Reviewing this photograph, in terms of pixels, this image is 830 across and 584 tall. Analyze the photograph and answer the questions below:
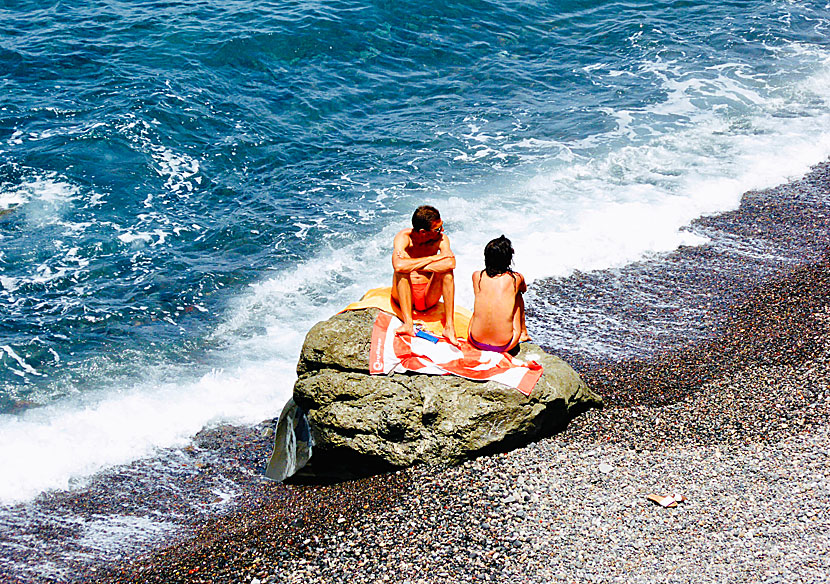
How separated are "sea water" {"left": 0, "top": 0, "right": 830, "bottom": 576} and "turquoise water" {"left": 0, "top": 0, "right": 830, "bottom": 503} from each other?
0.06m

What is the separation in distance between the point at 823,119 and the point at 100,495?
15.8 metres

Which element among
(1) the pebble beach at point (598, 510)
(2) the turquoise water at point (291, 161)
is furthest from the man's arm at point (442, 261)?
(2) the turquoise water at point (291, 161)

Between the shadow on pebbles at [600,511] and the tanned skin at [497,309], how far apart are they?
3.79 ft

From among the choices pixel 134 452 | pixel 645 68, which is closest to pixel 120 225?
pixel 134 452

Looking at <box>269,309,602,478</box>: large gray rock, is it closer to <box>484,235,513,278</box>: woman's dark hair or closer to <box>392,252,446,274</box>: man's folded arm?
<box>392,252,446,274</box>: man's folded arm

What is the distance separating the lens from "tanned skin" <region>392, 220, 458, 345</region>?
308 inches

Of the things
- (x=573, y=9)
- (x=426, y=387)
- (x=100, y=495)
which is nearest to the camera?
(x=426, y=387)

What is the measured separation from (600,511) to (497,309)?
2.21 meters

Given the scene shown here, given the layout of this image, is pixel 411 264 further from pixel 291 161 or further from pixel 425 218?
pixel 291 161

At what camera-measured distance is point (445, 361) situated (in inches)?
296

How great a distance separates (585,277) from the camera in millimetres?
11367

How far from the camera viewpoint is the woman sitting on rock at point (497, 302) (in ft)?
24.6

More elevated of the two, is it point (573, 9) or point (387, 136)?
point (573, 9)

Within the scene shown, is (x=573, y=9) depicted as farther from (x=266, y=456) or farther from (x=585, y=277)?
(x=266, y=456)
